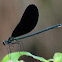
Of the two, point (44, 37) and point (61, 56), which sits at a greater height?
point (44, 37)

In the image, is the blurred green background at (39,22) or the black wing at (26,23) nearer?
the black wing at (26,23)

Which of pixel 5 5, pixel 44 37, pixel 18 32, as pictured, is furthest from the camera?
pixel 44 37

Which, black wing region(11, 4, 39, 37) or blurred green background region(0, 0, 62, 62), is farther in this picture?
blurred green background region(0, 0, 62, 62)

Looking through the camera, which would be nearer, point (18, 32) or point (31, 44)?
point (18, 32)

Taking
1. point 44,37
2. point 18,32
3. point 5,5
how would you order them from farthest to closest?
point 44,37 < point 5,5 < point 18,32

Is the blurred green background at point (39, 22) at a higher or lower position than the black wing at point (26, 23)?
higher

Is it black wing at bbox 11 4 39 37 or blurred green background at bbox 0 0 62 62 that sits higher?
blurred green background at bbox 0 0 62 62

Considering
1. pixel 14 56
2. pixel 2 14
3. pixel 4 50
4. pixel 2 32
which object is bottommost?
pixel 14 56

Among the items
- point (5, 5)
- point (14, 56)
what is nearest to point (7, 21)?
point (5, 5)

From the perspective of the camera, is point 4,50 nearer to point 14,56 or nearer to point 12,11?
point 12,11
